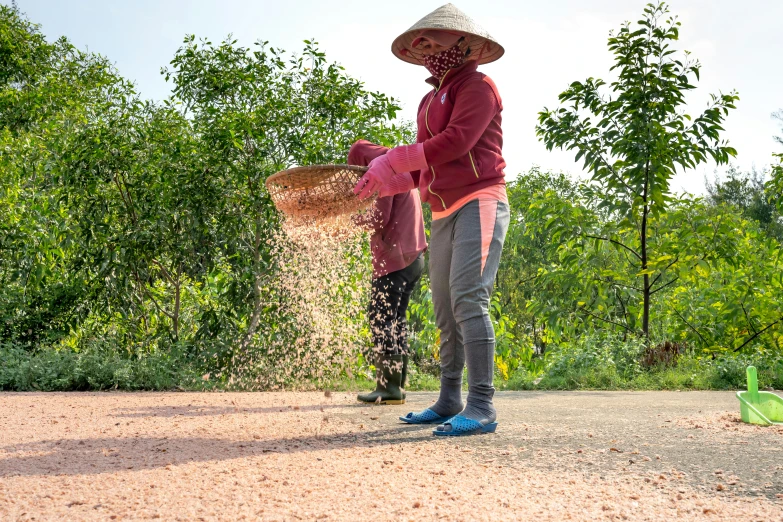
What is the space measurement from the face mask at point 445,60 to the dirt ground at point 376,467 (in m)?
1.69

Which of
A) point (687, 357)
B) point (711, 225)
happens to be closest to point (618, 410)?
point (687, 357)

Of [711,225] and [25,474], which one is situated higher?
[711,225]

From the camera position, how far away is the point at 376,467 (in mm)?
2387

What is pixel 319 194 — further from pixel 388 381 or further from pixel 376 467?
pixel 376 467

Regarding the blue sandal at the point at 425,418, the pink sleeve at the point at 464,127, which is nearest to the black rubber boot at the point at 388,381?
the blue sandal at the point at 425,418

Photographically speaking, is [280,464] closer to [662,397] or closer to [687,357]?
A: [662,397]

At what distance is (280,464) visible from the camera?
2.43 metres

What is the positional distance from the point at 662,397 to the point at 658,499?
318cm

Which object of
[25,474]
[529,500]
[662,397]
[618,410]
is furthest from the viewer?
[662,397]

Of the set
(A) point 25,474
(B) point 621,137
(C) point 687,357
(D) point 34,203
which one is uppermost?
(B) point 621,137

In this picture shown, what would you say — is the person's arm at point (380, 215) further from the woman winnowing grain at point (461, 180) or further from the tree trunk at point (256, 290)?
the tree trunk at point (256, 290)

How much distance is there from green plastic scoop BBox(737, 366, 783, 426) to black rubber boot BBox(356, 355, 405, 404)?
1922 millimetres

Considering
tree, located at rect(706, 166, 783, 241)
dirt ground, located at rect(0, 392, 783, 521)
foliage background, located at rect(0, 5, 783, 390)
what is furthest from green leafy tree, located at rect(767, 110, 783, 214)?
tree, located at rect(706, 166, 783, 241)

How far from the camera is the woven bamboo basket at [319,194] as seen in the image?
11.8ft
